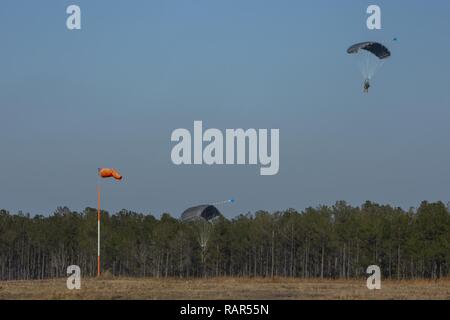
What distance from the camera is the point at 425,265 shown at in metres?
110

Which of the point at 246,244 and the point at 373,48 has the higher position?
the point at 373,48

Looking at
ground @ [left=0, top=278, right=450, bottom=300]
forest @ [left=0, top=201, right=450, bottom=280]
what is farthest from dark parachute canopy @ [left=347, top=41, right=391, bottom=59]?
forest @ [left=0, top=201, right=450, bottom=280]

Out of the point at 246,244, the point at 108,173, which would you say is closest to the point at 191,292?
the point at 108,173

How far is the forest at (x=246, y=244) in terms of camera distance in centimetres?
10869

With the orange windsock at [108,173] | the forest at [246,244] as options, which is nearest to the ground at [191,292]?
the orange windsock at [108,173]

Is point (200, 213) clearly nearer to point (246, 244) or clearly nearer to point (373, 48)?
point (373, 48)

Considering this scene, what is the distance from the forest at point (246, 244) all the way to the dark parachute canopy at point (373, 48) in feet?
162

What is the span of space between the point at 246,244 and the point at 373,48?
238ft

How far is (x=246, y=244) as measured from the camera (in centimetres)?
12750

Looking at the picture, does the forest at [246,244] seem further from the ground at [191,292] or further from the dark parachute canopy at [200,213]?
the ground at [191,292]
